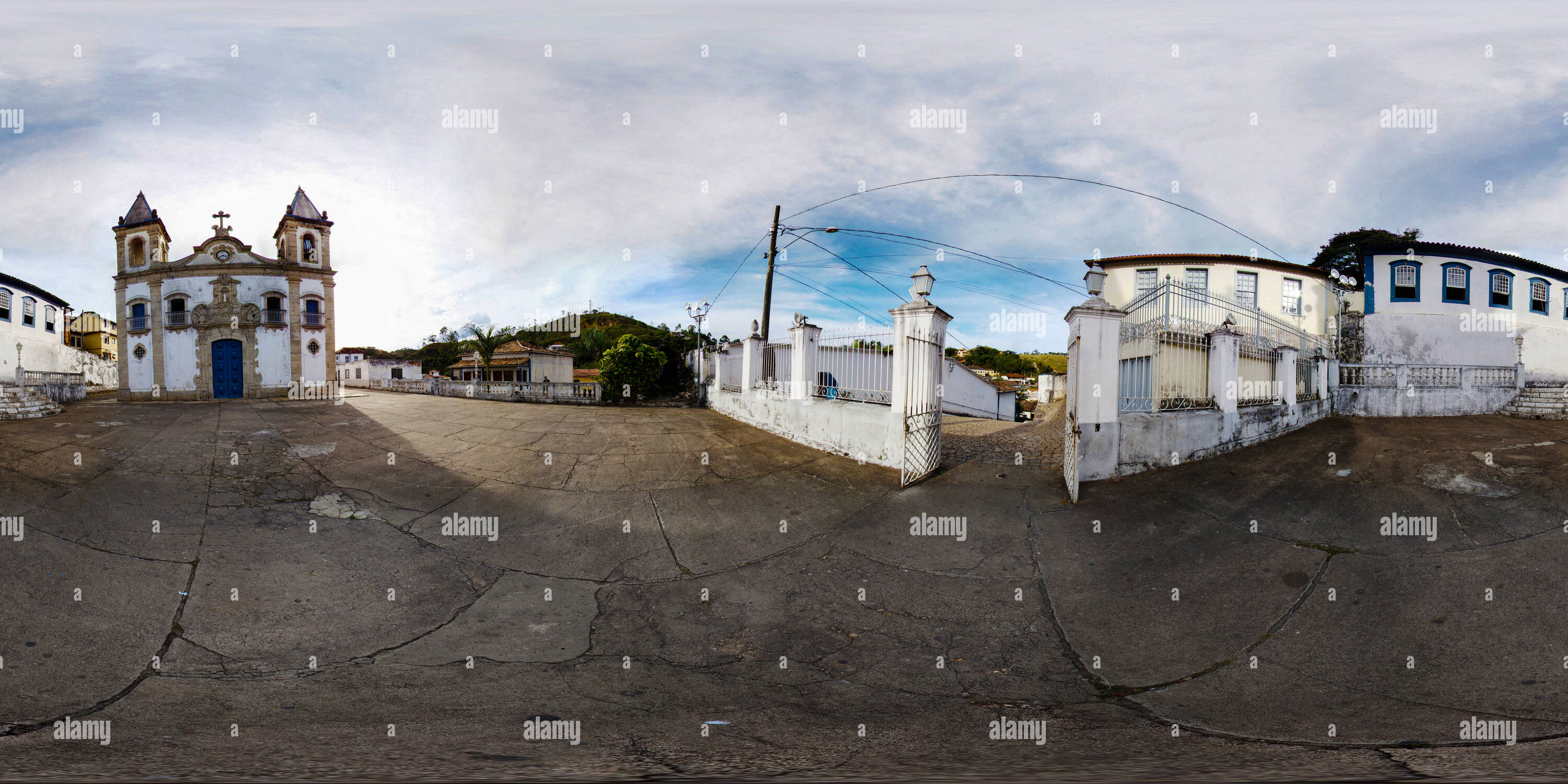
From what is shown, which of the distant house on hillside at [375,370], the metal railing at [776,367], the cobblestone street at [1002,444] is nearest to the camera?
the cobblestone street at [1002,444]

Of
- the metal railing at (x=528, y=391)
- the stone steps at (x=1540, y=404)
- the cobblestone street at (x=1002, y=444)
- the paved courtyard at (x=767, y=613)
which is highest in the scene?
the metal railing at (x=528, y=391)

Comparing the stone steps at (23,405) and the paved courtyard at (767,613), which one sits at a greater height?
the stone steps at (23,405)

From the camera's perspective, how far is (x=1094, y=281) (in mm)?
8141

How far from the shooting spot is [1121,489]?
7734 mm

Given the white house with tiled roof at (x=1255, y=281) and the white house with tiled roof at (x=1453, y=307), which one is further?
the white house with tiled roof at (x=1255, y=281)

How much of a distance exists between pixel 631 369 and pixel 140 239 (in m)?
18.6

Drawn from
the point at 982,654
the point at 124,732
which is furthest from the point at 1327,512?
the point at 124,732

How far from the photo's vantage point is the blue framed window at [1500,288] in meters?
20.1

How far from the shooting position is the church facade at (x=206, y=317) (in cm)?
2130

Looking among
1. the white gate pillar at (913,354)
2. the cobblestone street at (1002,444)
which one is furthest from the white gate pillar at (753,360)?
the white gate pillar at (913,354)

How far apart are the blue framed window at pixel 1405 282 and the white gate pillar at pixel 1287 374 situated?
50.3ft

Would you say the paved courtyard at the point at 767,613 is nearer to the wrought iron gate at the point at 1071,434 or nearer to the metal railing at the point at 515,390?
the wrought iron gate at the point at 1071,434

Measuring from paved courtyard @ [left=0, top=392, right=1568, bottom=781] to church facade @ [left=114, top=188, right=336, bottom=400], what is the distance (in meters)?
15.0

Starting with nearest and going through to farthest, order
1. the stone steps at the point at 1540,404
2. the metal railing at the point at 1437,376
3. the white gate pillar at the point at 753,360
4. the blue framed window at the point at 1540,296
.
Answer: the stone steps at the point at 1540,404
the metal railing at the point at 1437,376
the white gate pillar at the point at 753,360
the blue framed window at the point at 1540,296
